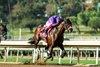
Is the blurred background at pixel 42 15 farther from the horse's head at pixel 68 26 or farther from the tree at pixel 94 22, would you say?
the horse's head at pixel 68 26

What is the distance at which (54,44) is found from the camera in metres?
12.2

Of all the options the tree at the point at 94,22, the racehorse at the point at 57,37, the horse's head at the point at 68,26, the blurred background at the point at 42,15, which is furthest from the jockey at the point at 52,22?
the tree at the point at 94,22

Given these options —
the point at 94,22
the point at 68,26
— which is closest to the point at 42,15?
the point at 94,22

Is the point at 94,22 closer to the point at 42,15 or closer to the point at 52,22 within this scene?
the point at 42,15

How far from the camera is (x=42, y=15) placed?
67.9 metres

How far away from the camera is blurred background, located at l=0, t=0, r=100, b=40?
180 feet

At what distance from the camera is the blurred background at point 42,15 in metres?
55.0

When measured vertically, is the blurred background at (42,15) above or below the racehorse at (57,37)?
below

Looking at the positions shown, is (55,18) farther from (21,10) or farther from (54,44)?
(21,10)

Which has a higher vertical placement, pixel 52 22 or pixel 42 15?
pixel 52 22

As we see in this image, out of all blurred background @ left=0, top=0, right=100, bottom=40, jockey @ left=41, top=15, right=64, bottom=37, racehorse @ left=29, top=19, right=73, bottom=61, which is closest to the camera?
racehorse @ left=29, top=19, right=73, bottom=61

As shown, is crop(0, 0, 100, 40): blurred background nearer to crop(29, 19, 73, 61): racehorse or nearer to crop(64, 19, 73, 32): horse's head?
crop(29, 19, 73, 61): racehorse

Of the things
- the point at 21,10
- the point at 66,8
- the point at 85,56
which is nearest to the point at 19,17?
Answer: the point at 21,10

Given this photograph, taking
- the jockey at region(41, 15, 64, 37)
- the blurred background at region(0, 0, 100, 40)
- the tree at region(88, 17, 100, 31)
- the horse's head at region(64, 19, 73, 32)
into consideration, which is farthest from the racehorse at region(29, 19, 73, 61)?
the tree at region(88, 17, 100, 31)
